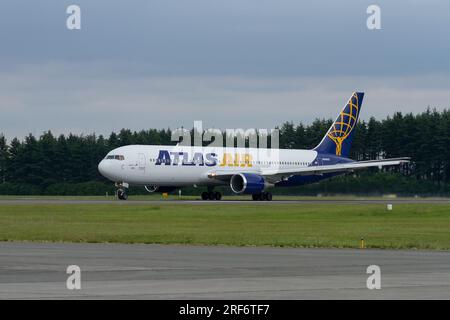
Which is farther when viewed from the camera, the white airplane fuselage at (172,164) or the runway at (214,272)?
the white airplane fuselage at (172,164)

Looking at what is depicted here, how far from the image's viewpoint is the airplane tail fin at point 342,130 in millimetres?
104062

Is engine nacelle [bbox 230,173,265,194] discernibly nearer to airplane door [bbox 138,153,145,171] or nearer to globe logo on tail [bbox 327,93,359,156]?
airplane door [bbox 138,153,145,171]

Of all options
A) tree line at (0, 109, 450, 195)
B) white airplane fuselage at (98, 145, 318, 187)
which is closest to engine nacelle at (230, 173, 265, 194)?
white airplane fuselage at (98, 145, 318, 187)

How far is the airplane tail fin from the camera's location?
104m

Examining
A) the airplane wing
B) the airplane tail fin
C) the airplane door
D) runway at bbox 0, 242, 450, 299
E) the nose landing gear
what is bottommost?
runway at bbox 0, 242, 450, 299

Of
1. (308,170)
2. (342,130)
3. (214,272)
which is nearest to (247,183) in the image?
(308,170)

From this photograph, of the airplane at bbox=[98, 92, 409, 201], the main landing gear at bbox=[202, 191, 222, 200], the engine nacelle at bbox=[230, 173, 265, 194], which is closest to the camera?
the airplane at bbox=[98, 92, 409, 201]

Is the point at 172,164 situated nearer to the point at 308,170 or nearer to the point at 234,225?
the point at 308,170

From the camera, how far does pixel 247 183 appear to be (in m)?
91.2

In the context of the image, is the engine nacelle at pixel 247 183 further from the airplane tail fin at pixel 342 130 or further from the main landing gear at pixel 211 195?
the airplane tail fin at pixel 342 130

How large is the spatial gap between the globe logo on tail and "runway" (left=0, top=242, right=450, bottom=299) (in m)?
64.8

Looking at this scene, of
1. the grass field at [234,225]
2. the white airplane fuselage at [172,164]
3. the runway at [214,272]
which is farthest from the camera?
the white airplane fuselage at [172,164]

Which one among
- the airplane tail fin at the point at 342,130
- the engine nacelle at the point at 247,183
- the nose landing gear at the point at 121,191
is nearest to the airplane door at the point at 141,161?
the nose landing gear at the point at 121,191

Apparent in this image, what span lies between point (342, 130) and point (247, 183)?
16.8m
